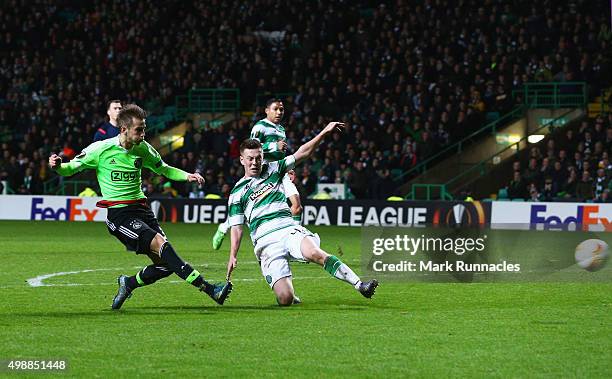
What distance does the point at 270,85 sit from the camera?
35.4 m

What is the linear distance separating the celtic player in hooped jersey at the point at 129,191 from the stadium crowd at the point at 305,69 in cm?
1800

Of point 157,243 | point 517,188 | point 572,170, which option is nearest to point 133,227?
point 157,243

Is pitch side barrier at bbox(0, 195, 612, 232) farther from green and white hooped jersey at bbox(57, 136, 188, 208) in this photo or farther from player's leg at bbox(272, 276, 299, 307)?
green and white hooped jersey at bbox(57, 136, 188, 208)

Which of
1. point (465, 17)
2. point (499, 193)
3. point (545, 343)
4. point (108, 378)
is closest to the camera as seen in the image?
point (108, 378)

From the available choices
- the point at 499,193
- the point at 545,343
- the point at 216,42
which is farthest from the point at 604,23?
the point at 545,343

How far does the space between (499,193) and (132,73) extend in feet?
46.9

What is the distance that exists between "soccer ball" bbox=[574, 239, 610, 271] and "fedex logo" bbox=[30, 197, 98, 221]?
17.5 meters

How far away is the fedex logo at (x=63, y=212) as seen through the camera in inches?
1129

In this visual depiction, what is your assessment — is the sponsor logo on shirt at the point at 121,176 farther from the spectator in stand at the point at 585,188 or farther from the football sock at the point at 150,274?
the spectator in stand at the point at 585,188

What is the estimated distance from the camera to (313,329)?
30.7 feet

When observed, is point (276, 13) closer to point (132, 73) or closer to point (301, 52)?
point (301, 52)

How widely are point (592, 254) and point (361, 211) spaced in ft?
47.4

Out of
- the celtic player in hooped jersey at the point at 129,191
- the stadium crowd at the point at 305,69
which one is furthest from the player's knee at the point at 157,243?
the stadium crowd at the point at 305,69

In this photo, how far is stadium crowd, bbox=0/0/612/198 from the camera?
31016mm
